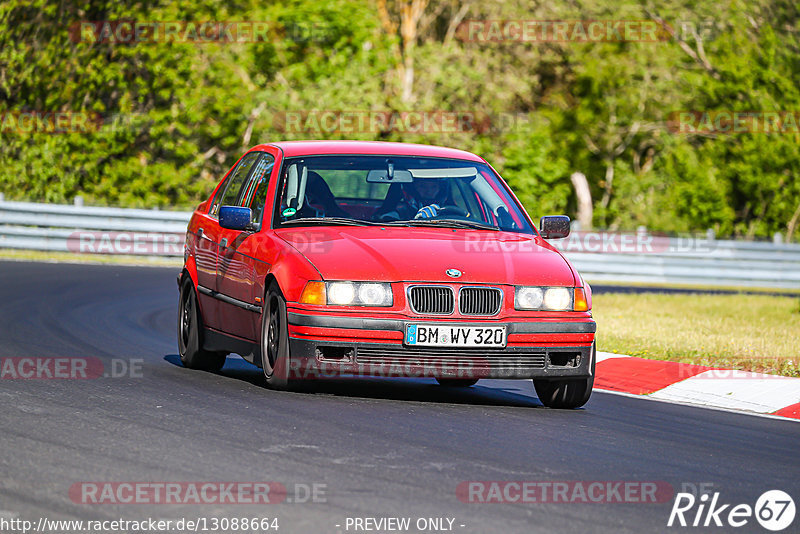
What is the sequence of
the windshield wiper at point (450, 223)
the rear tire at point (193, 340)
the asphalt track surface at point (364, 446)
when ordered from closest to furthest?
the asphalt track surface at point (364, 446), the windshield wiper at point (450, 223), the rear tire at point (193, 340)

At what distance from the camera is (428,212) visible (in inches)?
368

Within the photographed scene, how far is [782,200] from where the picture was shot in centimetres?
4184

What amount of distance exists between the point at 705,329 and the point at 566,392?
721 cm

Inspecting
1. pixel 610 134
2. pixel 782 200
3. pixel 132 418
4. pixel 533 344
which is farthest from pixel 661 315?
pixel 610 134

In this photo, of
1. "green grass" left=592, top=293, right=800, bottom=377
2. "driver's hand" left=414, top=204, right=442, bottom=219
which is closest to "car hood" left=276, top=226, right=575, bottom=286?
"driver's hand" left=414, top=204, right=442, bottom=219

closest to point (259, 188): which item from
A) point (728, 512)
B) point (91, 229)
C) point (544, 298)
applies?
point (544, 298)

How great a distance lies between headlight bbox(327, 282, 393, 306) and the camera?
320 inches

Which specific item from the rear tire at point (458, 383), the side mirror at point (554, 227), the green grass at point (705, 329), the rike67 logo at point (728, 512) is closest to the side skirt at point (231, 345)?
the rear tire at point (458, 383)

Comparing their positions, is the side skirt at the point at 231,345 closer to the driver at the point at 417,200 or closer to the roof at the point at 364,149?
the driver at the point at 417,200

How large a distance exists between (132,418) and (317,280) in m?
1.42

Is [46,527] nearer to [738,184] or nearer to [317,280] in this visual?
[317,280]

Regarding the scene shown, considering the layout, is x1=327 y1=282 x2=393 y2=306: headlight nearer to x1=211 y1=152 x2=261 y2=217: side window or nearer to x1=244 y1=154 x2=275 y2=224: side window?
x1=244 y1=154 x2=275 y2=224: side window

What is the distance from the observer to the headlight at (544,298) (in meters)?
8.33

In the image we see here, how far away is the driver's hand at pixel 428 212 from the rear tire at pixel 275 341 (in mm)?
1260
